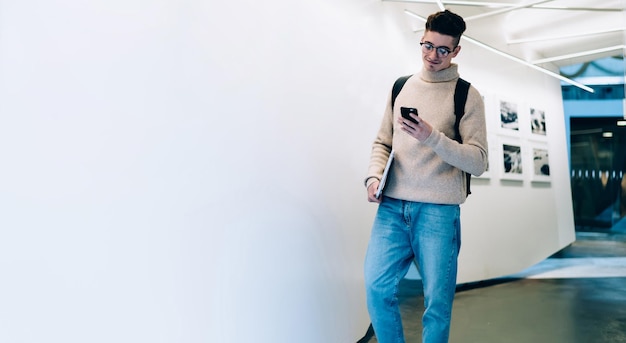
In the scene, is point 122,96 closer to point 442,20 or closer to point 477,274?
point 442,20

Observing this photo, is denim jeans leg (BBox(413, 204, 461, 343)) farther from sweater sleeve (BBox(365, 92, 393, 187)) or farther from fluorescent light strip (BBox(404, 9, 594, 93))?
fluorescent light strip (BBox(404, 9, 594, 93))

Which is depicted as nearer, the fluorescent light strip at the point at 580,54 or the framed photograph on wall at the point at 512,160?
the framed photograph on wall at the point at 512,160

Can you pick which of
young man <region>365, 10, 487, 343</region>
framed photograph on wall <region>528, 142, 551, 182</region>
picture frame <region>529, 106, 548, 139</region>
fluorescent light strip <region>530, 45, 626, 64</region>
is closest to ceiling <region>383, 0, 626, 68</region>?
fluorescent light strip <region>530, 45, 626, 64</region>

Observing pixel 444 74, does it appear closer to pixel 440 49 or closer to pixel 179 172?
pixel 440 49

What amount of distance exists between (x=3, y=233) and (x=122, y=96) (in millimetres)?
481

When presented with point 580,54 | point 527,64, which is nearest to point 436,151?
point 527,64

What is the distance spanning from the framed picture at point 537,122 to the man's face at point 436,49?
13.8ft

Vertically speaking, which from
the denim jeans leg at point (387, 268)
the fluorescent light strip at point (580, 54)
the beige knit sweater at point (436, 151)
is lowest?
the denim jeans leg at point (387, 268)

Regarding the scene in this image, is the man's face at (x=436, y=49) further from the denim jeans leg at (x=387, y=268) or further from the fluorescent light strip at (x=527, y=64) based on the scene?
the fluorescent light strip at (x=527, y=64)

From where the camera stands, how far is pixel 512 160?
5.41 meters

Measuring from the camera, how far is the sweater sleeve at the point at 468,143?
1867mm

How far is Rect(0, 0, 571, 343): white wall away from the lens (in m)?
1.20

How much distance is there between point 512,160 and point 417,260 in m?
3.85

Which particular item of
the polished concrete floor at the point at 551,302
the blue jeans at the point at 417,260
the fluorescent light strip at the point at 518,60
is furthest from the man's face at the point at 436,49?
the fluorescent light strip at the point at 518,60
